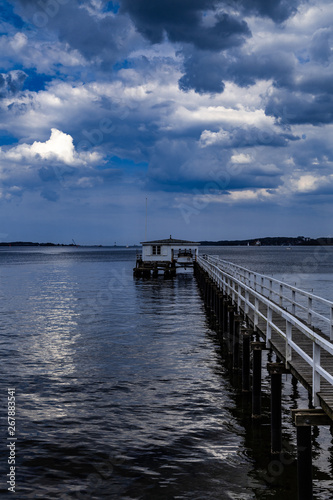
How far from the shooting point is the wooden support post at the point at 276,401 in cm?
973

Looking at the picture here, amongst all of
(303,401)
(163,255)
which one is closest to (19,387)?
(303,401)

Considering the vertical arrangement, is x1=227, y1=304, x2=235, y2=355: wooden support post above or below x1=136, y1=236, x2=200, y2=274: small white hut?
below

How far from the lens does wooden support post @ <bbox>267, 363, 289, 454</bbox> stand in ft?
31.9

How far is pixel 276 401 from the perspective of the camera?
385 inches

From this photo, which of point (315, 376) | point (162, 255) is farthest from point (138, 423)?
point (162, 255)

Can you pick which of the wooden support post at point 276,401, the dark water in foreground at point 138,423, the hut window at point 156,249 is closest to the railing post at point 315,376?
the wooden support post at point 276,401

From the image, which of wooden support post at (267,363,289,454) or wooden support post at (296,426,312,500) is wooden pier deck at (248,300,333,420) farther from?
wooden support post at (296,426,312,500)

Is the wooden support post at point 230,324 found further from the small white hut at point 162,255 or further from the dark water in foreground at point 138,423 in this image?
the small white hut at point 162,255

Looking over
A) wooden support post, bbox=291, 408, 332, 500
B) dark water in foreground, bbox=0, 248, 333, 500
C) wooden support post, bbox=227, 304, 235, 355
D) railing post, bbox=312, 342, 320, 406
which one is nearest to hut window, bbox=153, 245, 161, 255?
dark water in foreground, bbox=0, 248, 333, 500

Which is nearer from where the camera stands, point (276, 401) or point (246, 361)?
point (276, 401)

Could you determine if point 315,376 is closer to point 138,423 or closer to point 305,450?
point 305,450

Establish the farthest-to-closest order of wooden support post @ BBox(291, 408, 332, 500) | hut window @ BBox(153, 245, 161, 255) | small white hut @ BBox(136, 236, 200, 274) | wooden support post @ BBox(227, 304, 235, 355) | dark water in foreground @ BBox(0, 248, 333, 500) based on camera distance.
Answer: hut window @ BBox(153, 245, 161, 255)
small white hut @ BBox(136, 236, 200, 274)
wooden support post @ BBox(227, 304, 235, 355)
dark water in foreground @ BBox(0, 248, 333, 500)
wooden support post @ BBox(291, 408, 332, 500)

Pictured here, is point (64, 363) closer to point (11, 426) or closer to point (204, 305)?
point (11, 426)

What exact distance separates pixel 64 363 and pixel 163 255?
1579 inches
